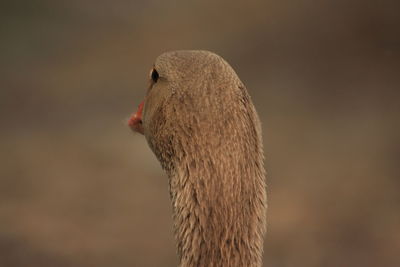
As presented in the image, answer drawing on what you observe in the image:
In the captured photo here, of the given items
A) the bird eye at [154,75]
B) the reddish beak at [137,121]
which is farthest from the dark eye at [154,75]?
the reddish beak at [137,121]

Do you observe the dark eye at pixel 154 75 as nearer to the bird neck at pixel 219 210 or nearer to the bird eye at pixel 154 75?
the bird eye at pixel 154 75

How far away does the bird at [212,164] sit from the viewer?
124cm

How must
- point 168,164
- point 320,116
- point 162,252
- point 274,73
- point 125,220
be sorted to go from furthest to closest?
point 274,73, point 320,116, point 125,220, point 162,252, point 168,164

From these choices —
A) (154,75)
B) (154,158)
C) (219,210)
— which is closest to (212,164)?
(219,210)

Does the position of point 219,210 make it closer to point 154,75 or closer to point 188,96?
point 188,96

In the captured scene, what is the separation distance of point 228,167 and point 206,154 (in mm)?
46

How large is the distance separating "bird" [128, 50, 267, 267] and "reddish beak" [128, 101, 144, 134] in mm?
202

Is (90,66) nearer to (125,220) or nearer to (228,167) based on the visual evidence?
(125,220)

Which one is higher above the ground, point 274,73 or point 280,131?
point 274,73

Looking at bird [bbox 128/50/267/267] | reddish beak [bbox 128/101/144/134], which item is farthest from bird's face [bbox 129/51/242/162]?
reddish beak [bbox 128/101/144/134]

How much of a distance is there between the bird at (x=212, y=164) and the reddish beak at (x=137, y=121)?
202mm

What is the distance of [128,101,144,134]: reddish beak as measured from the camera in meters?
1.54

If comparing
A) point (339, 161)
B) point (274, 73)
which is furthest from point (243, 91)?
point (274, 73)

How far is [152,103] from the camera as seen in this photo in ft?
4.65
